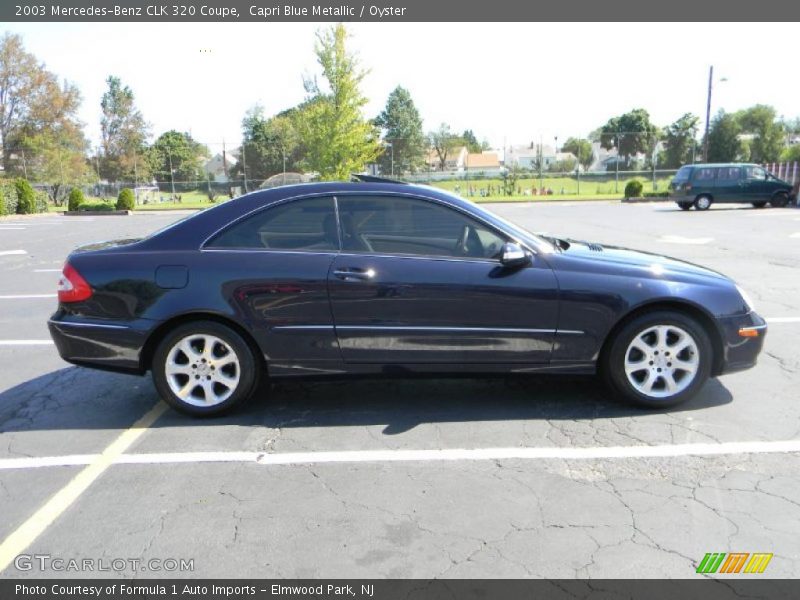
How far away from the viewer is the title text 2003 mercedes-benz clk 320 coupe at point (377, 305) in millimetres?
4090

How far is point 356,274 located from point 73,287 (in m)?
2.01

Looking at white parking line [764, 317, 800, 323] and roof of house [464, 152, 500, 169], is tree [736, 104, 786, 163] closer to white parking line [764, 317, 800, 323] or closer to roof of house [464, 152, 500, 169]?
roof of house [464, 152, 500, 169]

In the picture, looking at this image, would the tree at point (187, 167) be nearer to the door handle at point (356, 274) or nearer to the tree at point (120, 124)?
the tree at point (120, 124)

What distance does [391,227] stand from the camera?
14.0 ft

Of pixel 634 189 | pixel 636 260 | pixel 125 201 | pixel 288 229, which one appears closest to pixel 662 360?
pixel 636 260

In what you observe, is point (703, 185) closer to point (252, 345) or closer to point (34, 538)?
point (252, 345)

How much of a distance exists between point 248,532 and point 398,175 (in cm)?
3986

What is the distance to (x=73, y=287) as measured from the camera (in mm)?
4254

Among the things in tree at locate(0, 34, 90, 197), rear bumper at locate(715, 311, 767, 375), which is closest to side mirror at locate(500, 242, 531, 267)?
rear bumper at locate(715, 311, 767, 375)

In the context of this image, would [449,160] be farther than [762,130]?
No

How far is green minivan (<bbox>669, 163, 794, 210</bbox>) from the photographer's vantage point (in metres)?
24.5

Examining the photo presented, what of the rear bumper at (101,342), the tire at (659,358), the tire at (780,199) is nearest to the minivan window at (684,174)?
the tire at (780,199)

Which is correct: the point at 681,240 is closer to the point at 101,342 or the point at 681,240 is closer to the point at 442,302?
the point at 442,302

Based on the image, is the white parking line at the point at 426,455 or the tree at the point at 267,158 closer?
the white parking line at the point at 426,455
